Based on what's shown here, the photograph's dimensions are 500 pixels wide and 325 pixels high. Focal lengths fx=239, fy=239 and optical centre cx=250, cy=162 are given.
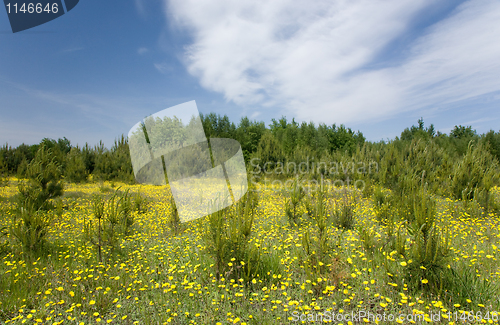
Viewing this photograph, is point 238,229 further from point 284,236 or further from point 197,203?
point 197,203

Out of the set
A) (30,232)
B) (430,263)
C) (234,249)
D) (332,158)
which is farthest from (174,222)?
(332,158)

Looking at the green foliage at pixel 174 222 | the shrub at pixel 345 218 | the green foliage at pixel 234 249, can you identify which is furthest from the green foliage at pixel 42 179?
the shrub at pixel 345 218

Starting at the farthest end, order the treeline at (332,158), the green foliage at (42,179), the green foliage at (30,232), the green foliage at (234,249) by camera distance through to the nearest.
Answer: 1. the treeline at (332,158)
2. the green foliage at (42,179)
3. the green foliage at (30,232)
4. the green foliage at (234,249)

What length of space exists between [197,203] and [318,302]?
7.02 meters

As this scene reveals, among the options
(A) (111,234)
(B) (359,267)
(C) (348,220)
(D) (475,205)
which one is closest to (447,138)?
(D) (475,205)

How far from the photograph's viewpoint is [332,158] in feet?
72.9

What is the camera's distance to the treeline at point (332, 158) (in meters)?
11.1

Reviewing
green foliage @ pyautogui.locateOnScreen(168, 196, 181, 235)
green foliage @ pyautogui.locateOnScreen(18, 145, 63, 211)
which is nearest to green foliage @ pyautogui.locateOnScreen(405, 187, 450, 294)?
green foliage @ pyautogui.locateOnScreen(168, 196, 181, 235)

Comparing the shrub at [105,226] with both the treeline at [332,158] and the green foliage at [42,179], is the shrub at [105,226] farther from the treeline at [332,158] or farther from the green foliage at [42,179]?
the treeline at [332,158]

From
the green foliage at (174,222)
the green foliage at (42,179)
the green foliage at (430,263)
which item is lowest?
the green foliage at (430,263)

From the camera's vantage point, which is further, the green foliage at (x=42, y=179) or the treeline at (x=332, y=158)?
the treeline at (x=332, y=158)

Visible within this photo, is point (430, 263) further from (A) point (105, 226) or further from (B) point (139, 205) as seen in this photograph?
(B) point (139, 205)

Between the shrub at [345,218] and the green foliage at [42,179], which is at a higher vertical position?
the green foliage at [42,179]

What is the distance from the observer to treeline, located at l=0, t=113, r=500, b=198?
11109 millimetres
